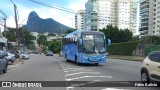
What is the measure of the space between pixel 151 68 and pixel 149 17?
487 feet

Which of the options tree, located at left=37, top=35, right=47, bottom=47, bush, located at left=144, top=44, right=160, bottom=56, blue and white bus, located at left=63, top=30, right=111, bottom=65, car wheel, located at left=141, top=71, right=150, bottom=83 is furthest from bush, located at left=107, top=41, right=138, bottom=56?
tree, located at left=37, top=35, right=47, bottom=47

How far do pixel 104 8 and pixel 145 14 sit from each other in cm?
8141

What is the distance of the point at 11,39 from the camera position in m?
137

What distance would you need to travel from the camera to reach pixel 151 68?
48.7 feet

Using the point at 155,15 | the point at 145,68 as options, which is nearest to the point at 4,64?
the point at 145,68

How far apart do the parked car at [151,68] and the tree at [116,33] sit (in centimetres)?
8545

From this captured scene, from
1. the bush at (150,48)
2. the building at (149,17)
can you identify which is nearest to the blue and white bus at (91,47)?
the bush at (150,48)

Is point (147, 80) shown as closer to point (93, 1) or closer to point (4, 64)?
point (4, 64)

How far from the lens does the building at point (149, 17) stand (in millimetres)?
153975

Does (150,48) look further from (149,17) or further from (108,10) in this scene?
(149,17)

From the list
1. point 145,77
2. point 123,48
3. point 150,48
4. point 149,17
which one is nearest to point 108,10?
point 123,48

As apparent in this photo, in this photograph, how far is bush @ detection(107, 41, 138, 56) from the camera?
6704cm

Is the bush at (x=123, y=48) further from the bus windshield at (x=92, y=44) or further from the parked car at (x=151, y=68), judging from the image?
the parked car at (x=151, y=68)

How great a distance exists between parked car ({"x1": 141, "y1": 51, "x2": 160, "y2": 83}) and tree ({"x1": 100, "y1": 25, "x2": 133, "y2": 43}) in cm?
8545
